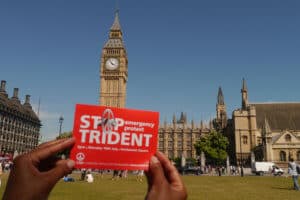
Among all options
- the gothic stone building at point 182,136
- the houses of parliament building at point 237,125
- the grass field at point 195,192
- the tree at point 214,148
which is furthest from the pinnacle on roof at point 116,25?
the grass field at point 195,192

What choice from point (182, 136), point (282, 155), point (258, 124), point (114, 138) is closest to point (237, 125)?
point (258, 124)

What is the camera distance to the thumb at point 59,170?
2.72 m

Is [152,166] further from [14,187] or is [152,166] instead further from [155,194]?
[14,187]

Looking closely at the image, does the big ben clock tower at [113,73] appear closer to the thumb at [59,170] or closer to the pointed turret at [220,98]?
the pointed turret at [220,98]

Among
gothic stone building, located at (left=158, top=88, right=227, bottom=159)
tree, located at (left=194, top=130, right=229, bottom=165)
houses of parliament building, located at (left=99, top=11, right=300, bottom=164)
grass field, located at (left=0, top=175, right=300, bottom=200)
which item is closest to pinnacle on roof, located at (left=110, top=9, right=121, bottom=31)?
houses of parliament building, located at (left=99, top=11, right=300, bottom=164)

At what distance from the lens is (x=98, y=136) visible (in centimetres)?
345

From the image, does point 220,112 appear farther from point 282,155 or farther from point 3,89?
point 3,89

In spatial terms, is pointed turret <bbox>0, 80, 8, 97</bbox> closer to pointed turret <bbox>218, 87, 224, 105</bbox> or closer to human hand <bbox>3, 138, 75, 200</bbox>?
pointed turret <bbox>218, 87, 224, 105</bbox>

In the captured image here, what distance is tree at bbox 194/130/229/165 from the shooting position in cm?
6373

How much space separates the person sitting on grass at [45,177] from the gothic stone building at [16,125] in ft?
272

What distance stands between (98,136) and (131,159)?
45cm

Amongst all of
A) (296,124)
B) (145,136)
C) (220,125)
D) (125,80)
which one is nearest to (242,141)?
(296,124)

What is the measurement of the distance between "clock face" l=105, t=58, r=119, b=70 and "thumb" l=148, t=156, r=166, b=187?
10423 cm

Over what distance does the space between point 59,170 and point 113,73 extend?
103982 mm
